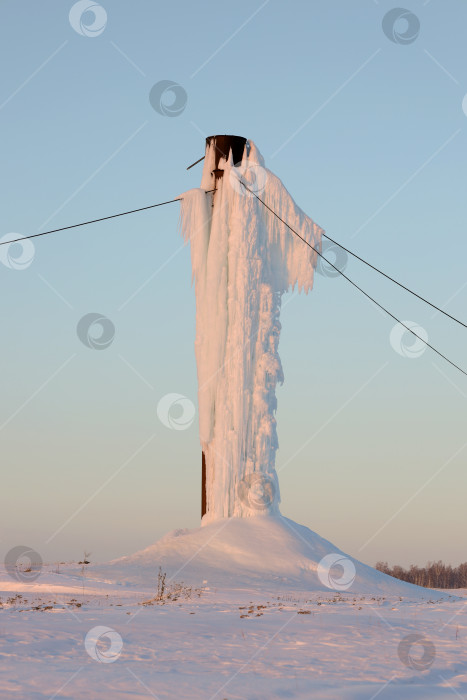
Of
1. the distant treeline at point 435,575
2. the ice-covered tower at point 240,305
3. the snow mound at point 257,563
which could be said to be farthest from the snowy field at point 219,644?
the distant treeline at point 435,575

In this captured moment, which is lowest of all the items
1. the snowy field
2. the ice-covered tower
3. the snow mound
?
the snowy field

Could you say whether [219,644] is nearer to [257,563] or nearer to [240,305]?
[257,563]

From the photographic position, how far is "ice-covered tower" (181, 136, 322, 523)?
2123 centimetres

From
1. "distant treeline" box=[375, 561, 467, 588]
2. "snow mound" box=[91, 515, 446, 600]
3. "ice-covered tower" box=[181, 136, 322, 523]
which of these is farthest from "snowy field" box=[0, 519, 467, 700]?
"distant treeline" box=[375, 561, 467, 588]

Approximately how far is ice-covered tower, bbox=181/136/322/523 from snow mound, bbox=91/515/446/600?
2.88 ft

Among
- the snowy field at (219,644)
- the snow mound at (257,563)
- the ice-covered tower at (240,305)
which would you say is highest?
the ice-covered tower at (240,305)

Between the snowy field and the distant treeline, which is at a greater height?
the distant treeline

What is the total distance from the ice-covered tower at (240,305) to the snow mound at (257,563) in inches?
34.5

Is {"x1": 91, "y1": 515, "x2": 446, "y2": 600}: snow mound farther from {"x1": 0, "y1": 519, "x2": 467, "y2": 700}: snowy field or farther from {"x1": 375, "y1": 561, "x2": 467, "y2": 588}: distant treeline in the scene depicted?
{"x1": 375, "y1": 561, "x2": 467, "y2": 588}: distant treeline

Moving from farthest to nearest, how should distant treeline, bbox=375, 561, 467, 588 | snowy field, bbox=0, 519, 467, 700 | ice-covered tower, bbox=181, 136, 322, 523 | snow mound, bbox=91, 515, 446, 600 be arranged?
distant treeline, bbox=375, 561, 467, 588, ice-covered tower, bbox=181, 136, 322, 523, snow mound, bbox=91, 515, 446, 600, snowy field, bbox=0, 519, 467, 700

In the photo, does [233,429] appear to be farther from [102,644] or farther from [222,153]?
[102,644]

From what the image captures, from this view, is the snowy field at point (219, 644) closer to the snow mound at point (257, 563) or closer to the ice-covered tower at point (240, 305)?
the snow mound at point (257, 563)

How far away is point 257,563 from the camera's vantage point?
19188 millimetres

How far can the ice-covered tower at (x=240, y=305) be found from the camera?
21.2 meters
